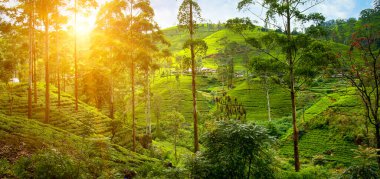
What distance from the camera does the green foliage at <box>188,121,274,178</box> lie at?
12.9m

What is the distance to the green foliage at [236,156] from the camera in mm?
12867

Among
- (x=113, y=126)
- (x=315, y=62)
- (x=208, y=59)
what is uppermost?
(x=208, y=59)

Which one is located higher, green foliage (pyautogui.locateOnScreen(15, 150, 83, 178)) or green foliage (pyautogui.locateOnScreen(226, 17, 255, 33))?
green foliage (pyautogui.locateOnScreen(226, 17, 255, 33))

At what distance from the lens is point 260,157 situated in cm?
1375

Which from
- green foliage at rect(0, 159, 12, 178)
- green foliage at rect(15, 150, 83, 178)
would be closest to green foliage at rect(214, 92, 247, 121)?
green foliage at rect(15, 150, 83, 178)

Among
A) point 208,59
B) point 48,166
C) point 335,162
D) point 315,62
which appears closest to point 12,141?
point 48,166

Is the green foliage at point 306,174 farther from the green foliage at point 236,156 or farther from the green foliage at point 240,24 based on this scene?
the green foliage at point 240,24

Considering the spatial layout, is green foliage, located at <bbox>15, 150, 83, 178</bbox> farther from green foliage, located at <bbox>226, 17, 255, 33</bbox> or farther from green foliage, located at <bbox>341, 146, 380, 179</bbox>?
green foliage, located at <bbox>226, 17, 255, 33</bbox>

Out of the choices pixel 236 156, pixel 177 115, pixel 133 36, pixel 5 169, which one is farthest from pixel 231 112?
pixel 5 169

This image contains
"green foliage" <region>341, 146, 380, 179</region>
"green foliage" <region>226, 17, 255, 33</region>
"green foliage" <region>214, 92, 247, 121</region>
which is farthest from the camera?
"green foliage" <region>214, 92, 247, 121</region>

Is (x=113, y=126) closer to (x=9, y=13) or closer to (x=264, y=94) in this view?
(x=9, y=13)

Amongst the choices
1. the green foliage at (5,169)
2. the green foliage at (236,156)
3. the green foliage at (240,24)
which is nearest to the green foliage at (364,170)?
the green foliage at (236,156)

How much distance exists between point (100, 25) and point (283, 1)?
69.4 feet

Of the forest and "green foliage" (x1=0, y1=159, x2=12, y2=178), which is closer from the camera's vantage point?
"green foliage" (x1=0, y1=159, x2=12, y2=178)
